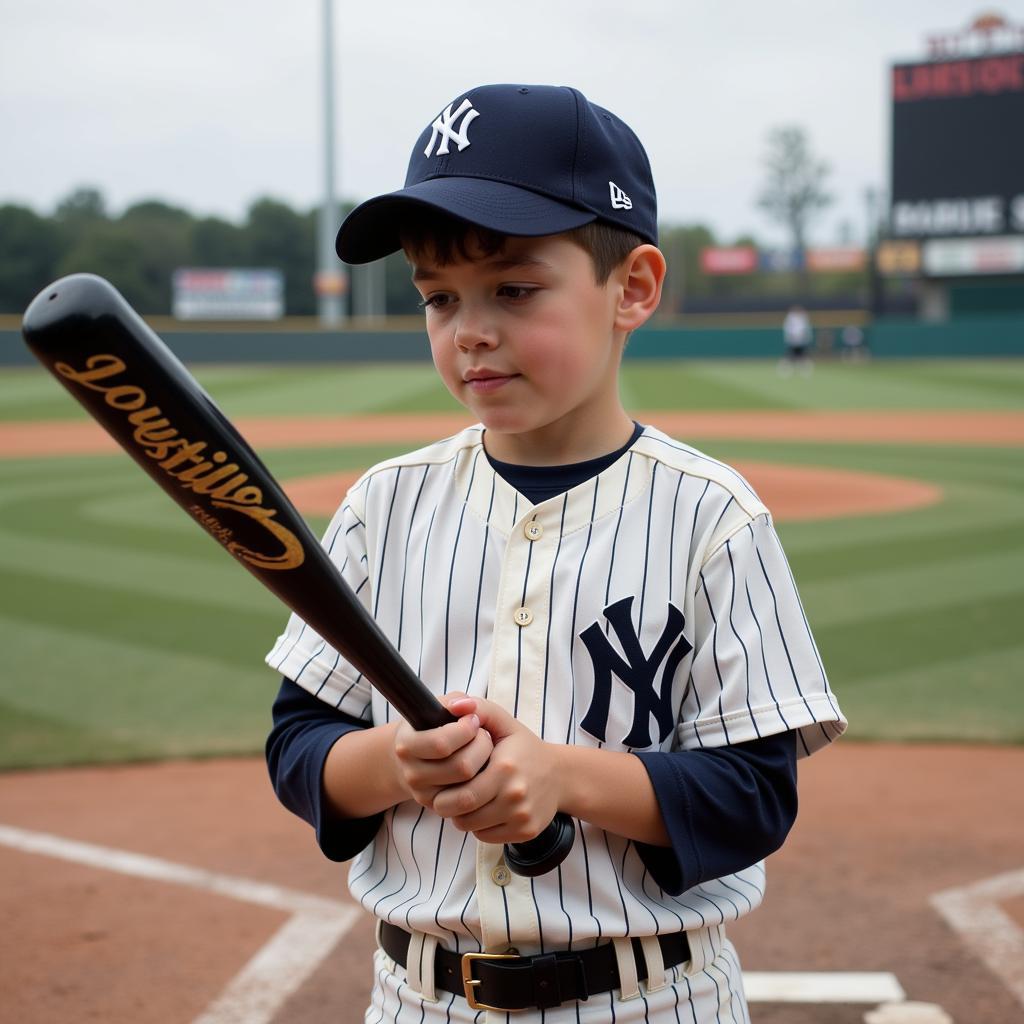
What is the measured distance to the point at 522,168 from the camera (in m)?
1.49

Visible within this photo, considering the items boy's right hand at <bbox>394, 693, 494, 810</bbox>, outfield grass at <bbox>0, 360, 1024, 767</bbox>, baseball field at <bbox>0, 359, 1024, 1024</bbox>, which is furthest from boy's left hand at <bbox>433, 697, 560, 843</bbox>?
outfield grass at <bbox>0, 360, 1024, 767</bbox>

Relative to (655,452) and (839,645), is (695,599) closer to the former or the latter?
(655,452)

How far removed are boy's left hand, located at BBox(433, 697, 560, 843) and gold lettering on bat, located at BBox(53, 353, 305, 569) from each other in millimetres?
278

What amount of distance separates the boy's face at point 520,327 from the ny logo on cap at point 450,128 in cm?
14

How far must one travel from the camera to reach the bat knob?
140cm

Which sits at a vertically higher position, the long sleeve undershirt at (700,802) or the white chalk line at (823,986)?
the long sleeve undershirt at (700,802)

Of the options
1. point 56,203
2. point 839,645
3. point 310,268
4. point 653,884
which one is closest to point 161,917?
point 653,884

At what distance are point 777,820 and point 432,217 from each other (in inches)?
32.4

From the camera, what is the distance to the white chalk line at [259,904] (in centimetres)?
302

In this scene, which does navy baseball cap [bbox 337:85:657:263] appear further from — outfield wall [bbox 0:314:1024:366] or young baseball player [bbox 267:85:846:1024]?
outfield wall [bbox 0:314:1024:366]

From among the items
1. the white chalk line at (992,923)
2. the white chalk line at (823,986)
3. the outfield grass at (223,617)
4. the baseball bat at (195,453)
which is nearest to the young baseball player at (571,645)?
the baseball bat at (195,453)

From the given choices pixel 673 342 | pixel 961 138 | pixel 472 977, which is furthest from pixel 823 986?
pixel 673 342

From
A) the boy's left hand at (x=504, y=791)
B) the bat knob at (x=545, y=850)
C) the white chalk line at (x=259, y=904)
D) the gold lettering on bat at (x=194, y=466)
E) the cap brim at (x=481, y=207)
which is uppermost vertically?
A: the cap brim at (x=481, y=207)

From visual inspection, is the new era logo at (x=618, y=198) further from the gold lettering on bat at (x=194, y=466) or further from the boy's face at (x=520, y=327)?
the gold lettering on bat at (x=194, y=466)
